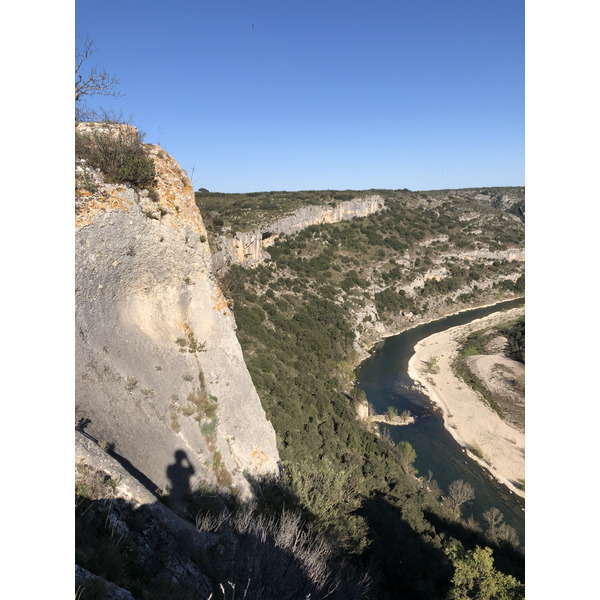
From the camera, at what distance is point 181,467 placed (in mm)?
7934

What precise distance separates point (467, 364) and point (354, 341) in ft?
36.9

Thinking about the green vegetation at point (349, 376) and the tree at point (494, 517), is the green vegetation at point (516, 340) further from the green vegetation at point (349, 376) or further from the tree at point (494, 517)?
the tree at point (494, 517)

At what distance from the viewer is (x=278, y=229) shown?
46.7 meters

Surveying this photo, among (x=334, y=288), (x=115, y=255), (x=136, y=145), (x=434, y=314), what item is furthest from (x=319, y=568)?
(x=434, y=314)

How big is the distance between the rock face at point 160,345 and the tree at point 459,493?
12.0 metres

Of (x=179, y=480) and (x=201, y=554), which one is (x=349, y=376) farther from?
(x=201, y=554)

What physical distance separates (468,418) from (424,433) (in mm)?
3839

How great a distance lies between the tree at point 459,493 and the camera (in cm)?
1737

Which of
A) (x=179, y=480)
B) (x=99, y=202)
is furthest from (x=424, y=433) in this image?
(x=99, y=202)

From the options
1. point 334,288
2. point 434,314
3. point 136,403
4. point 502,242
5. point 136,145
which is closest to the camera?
point 136,403

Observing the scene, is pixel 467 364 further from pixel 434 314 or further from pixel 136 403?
pixel 136 403

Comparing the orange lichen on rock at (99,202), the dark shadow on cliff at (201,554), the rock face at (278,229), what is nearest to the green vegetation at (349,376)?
the rock face at (278,229)

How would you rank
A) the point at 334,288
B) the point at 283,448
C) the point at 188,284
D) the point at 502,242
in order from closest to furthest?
the point at 188,284, the point at 283,448, the point at 334,288, the point at 502,242

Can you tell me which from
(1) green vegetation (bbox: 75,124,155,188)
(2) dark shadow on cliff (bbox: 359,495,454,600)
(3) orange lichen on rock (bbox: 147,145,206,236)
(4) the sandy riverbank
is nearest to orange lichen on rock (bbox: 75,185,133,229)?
(1) green vegetation (bbox: 75,124,155,188)
